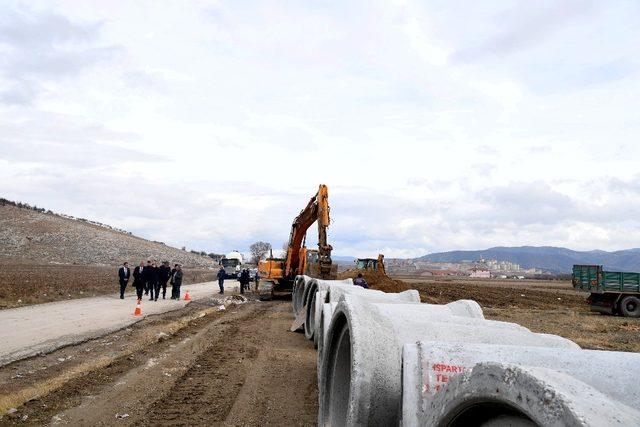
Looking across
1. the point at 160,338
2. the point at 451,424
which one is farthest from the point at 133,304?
the point at 451,424

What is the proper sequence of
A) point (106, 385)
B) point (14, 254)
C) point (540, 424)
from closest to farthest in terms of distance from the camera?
point (540, 424) < point (106, 385) < point (14, 254)

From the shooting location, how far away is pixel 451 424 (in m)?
2.15

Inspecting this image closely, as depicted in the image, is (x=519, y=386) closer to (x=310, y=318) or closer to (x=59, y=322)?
(x=310, y=318)

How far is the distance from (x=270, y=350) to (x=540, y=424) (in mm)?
9201

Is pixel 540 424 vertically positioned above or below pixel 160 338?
above

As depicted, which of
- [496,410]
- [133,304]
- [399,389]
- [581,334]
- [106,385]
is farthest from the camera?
[133,304]

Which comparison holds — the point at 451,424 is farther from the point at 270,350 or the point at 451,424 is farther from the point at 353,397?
the point at 270,350

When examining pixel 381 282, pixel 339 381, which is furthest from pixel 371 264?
pixel 339 381

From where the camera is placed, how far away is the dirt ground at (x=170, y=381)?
6.14 meters

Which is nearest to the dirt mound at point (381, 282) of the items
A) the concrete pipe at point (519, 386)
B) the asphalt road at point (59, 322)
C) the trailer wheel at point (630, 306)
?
the asphalt road at point (59, 322)

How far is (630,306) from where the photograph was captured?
21.2 metres

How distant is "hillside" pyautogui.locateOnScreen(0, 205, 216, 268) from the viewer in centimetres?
6012

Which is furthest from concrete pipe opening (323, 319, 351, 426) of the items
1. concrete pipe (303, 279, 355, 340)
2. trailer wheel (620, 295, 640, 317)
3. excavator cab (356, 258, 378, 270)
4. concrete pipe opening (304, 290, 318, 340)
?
excavator cab (356, 258, 378, 270)

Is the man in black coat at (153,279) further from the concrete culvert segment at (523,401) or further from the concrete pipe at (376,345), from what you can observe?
the concrete culvert segment at (523,401)
